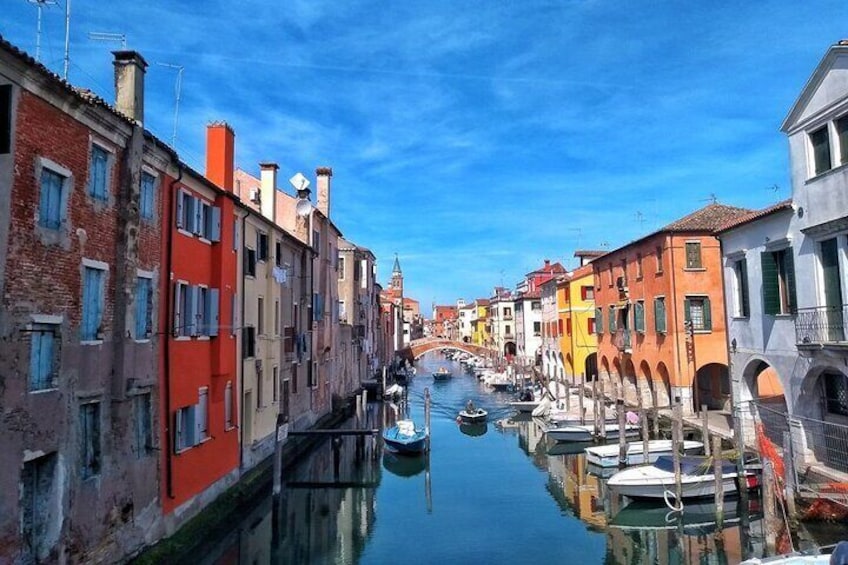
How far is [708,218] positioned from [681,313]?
485cm

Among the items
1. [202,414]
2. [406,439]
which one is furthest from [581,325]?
[202,414]

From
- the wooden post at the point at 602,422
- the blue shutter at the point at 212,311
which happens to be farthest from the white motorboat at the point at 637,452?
the blue shutter at the point at 212,311

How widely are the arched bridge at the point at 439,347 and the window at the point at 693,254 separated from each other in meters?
51.0

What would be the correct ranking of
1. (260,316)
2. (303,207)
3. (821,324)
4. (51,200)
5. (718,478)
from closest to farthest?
(51,200)
(821,324)
(718,478)
(260,316)
(303,207)

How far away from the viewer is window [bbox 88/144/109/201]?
36.9ft

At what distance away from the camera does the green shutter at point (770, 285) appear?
1795 cm

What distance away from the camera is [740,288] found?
797 inches

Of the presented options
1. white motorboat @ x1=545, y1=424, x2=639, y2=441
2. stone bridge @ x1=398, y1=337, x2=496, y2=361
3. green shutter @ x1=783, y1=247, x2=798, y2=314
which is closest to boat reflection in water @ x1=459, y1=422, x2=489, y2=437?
white motorboat @ x1=545, y1=424, x2=639, y2=441

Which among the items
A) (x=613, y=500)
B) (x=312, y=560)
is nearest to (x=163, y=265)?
(x=312, y=560)

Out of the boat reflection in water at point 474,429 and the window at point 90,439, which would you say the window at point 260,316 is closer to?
the window at point 90,439

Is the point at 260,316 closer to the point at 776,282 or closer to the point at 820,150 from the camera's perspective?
the point at 776,282

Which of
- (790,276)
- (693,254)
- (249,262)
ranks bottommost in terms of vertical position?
(790,276)

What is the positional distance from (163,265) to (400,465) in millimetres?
16147

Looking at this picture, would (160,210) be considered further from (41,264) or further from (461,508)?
(461,508)
